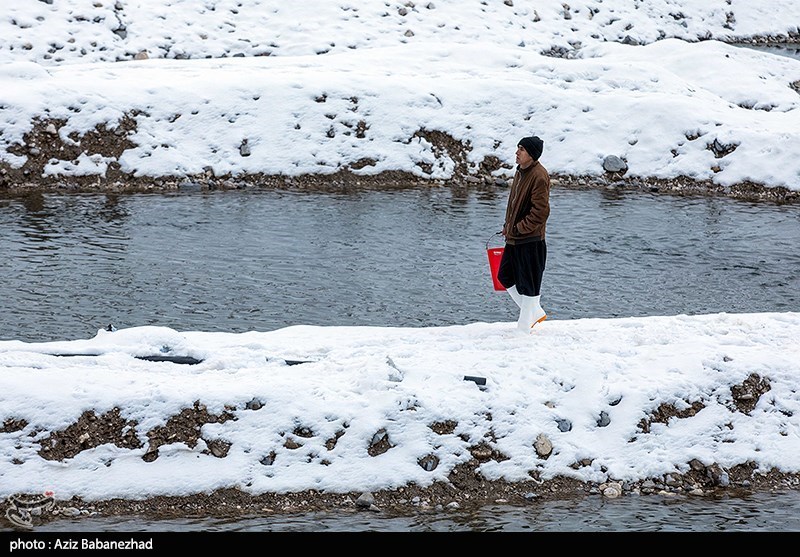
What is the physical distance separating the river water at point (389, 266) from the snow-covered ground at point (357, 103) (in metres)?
1.66

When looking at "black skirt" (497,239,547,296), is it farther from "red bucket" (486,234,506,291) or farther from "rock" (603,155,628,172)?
"rock" (603,155,628,172)

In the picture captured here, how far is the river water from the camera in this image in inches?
535

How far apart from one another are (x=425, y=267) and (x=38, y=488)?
9.57 m

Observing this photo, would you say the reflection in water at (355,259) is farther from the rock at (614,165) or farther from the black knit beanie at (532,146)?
the black knit beanie at (532,146)

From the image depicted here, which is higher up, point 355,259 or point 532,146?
point 532,146

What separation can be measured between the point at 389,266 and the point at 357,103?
30.8 ft

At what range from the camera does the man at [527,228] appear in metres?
11.7

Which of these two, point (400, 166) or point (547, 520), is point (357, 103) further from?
point (547, 520)

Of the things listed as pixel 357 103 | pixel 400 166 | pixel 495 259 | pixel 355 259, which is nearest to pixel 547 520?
pixel 495 259

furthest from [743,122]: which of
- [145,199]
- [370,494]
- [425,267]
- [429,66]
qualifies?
[370,494]

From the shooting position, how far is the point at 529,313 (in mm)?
12258

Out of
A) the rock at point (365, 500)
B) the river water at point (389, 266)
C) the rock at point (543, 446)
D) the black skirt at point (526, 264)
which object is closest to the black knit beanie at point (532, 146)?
the black skirt at point (526, 264)

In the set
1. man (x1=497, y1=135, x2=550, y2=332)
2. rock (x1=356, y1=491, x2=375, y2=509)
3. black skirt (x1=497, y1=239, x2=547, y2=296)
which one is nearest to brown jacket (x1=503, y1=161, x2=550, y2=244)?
man (x1=497, y1=135, x2=550, y2=332)
